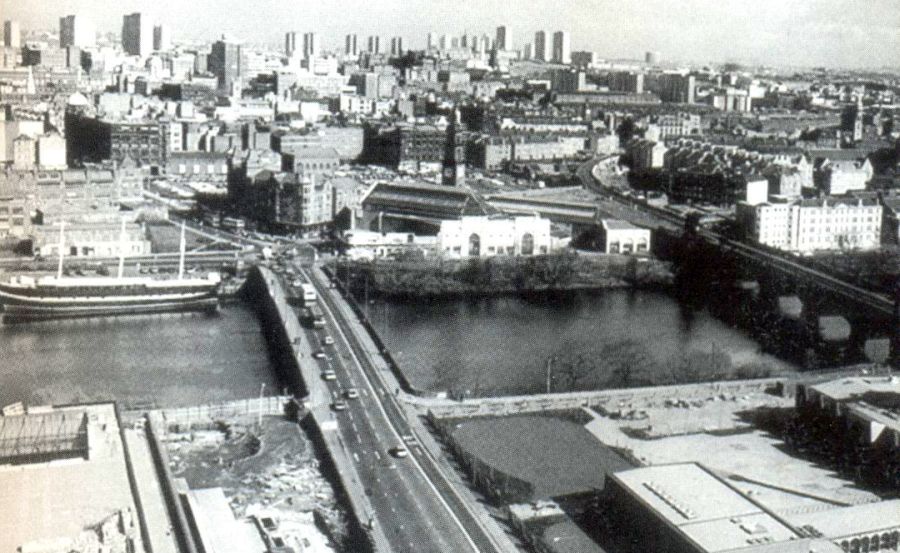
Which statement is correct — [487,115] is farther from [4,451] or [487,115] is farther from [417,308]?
[4,451]

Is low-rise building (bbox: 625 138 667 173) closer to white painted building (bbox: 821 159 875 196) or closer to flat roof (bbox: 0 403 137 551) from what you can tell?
white painted building (bbox: 821 159 875 196)

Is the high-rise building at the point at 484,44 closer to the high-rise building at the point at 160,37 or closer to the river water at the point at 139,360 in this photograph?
the high-rise building at the point at 160,37

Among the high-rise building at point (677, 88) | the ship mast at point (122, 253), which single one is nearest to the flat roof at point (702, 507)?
the ship mast at point (122, 253)

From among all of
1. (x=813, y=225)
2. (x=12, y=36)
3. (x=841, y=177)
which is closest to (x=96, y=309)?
(x=813, y=225)

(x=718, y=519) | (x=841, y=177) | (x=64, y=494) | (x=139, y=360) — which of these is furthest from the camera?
(x=841, y=177)

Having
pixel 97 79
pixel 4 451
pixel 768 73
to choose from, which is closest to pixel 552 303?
pixel 4 451

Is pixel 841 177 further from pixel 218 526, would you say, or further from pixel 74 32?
pixel 74 32

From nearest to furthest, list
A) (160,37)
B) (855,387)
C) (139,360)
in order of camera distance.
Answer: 1. (855,387)
2. (139,360)
3. (160,37)

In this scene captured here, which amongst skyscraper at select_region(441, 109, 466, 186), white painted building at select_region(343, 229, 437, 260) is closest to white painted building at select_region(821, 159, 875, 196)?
skyscraper at select_region(441, 109, 466, 186)
